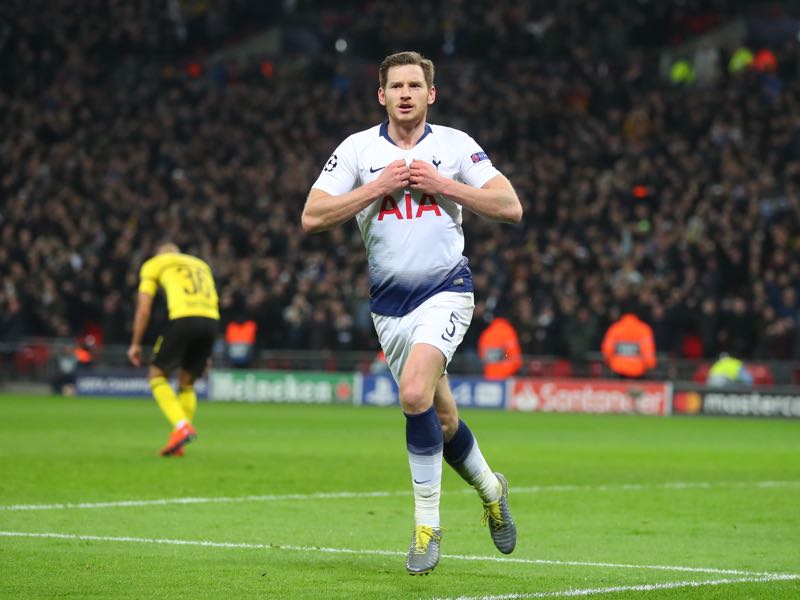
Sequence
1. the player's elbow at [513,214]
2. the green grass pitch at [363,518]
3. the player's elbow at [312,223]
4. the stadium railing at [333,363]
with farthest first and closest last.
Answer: the stadium railing at [333,363] < the player's elbow at [513,214] < the player's elbow at [312,223] < the green grass pitch at [363,518]

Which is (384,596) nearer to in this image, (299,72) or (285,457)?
(285,457)

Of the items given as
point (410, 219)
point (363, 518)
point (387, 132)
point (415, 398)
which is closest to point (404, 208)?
point (410, 219)

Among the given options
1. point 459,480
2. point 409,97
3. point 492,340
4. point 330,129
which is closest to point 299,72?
point 330,129

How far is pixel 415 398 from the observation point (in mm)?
7418

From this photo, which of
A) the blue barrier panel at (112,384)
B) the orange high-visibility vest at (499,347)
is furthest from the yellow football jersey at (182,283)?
the blue barrier panel at (112,384)

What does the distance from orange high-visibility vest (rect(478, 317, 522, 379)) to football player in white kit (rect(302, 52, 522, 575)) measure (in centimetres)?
1958

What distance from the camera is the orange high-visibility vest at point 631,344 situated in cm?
2734

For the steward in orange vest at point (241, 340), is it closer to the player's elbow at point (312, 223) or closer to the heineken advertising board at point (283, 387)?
the heineken advertising board at point (283, 387)

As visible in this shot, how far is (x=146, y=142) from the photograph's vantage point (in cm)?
3597

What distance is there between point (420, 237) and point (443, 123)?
26.4 meters

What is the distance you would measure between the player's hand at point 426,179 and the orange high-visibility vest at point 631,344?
20108 mm

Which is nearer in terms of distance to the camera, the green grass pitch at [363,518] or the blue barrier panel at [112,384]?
the green grass pitch at [363,518]

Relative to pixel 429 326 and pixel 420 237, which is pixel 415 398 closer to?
pixel 429 326

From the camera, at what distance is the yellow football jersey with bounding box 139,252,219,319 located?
16.2 m
